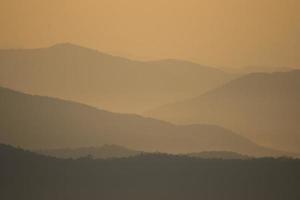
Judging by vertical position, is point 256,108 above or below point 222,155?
above

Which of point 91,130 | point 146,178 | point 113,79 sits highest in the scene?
point 113,79

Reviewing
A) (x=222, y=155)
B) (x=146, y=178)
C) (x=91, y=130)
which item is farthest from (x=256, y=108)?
(x=91, y=130)

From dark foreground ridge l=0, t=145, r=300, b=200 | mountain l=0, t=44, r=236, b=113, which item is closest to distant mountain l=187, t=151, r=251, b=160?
dark foreground ridge l=0, t=145, r=300, b=200

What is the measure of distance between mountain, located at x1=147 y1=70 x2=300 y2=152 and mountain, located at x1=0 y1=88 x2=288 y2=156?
0.03 meters

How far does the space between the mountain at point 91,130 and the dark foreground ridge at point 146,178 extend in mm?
33

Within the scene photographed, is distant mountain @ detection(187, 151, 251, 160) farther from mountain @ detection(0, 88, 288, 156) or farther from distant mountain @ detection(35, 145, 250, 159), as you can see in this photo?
distant mountain @ detection(35, 145, 250, 159)

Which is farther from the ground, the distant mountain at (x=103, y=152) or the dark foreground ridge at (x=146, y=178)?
the distant mountain at (x=103, y=152)

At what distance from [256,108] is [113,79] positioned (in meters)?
0.40

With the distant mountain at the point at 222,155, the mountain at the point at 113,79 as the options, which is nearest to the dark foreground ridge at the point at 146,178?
the distant mountain at the point at 222,155

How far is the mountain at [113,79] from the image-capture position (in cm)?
128

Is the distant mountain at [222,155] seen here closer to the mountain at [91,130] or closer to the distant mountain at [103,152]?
the mountain at [91,130]

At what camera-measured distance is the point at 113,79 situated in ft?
4.25

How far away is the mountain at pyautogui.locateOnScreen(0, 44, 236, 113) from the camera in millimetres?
1284

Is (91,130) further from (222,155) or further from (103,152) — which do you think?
(222,155)
